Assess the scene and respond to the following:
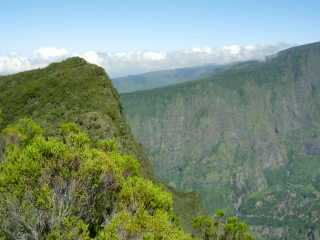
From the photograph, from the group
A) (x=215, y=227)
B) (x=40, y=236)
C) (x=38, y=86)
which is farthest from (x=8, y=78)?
(x=40, y=236)

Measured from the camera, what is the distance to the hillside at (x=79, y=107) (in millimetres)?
94562

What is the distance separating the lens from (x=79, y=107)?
106250 millimetres

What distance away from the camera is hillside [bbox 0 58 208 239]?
310 ft

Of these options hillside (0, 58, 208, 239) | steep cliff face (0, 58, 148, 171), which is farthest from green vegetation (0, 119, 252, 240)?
steep cliff face (0, 58, 148, 171)

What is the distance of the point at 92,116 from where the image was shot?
94750mm

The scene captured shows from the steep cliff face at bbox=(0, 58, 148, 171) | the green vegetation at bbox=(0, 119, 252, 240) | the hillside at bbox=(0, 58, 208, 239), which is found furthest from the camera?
the steep cliff face at bbox=(0, 58, 148, 171)

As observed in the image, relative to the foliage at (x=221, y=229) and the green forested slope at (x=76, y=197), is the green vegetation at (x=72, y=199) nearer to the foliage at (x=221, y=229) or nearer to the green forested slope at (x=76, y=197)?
the green forested slope at (x=76, y=197)

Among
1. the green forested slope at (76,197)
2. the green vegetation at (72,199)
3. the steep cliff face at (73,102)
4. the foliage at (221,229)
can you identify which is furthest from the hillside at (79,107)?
the green vegetation at (72,199)

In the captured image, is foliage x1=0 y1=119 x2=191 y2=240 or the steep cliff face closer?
foliage x1=0 y1=119 x2=191 y2=240

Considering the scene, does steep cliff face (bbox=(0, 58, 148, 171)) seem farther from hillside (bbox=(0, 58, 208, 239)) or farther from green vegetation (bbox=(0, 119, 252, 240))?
green vegetation (bbox=(0, 119, 252, 240))

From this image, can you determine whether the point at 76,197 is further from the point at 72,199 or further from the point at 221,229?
the point at 221,229

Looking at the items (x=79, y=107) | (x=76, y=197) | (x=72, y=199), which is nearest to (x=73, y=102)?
(x=79, y=107)

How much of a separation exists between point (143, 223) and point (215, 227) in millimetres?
35805

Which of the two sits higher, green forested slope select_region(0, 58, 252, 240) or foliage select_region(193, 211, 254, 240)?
green forested slope select_region(0, 58, 252, 240)
